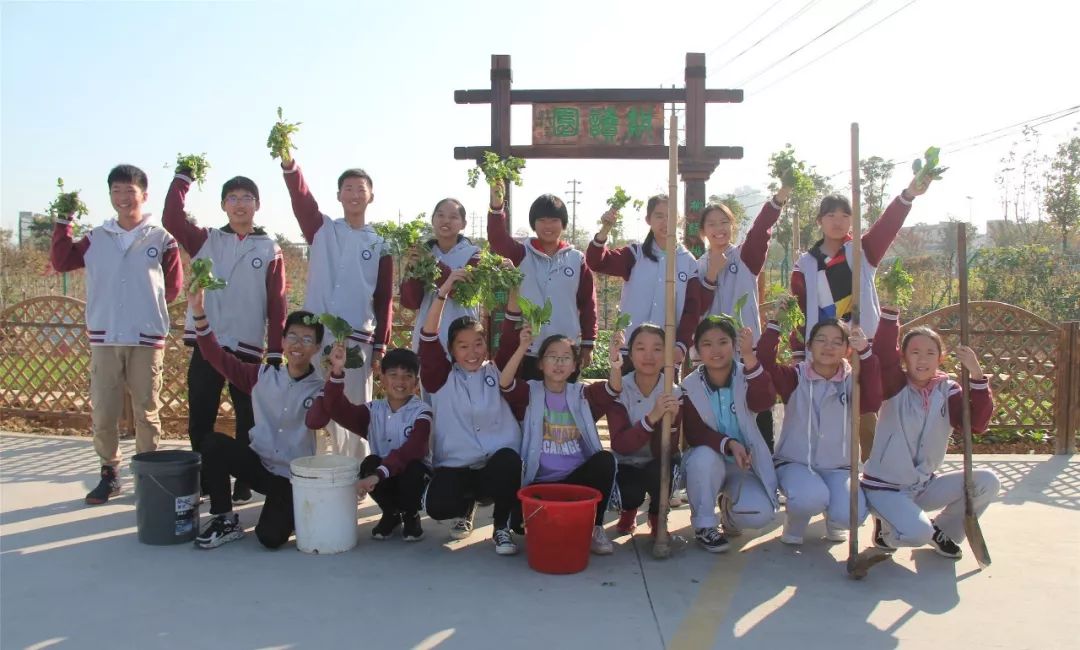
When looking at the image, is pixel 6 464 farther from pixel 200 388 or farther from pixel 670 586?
pixel 670 586

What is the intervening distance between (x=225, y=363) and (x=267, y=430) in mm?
435

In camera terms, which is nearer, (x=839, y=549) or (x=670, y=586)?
(x=670, y=586)

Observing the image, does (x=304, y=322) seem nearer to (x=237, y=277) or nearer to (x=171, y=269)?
(x=237, y=277)

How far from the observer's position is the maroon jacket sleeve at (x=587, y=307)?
15.0ft

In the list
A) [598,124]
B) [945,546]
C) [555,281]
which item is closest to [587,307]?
[555,281]

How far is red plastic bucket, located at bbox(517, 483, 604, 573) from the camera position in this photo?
11.0 ft

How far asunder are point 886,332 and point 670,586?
65.6 inches

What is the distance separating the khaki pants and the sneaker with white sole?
231 cm

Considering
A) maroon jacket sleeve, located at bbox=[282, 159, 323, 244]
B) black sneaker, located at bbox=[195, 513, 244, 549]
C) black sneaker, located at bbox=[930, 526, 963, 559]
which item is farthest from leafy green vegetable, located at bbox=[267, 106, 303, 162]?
black sneaker, located at bbox=[930, 526, 963, 559]

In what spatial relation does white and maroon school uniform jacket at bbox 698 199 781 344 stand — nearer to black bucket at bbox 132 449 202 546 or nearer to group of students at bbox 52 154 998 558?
group of students at bbox 52 154 998 558

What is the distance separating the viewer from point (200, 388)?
444 cm

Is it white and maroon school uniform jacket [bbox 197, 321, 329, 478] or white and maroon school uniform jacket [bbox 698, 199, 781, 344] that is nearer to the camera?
white and maroon school uniform jacket [bbox 197, 321, 329, 478]

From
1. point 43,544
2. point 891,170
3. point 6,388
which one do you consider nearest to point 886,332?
point 43,544

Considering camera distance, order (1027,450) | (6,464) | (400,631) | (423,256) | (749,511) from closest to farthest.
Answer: (400,631)
(749,511)
(423,256)
(6,464)
(1027,450)
